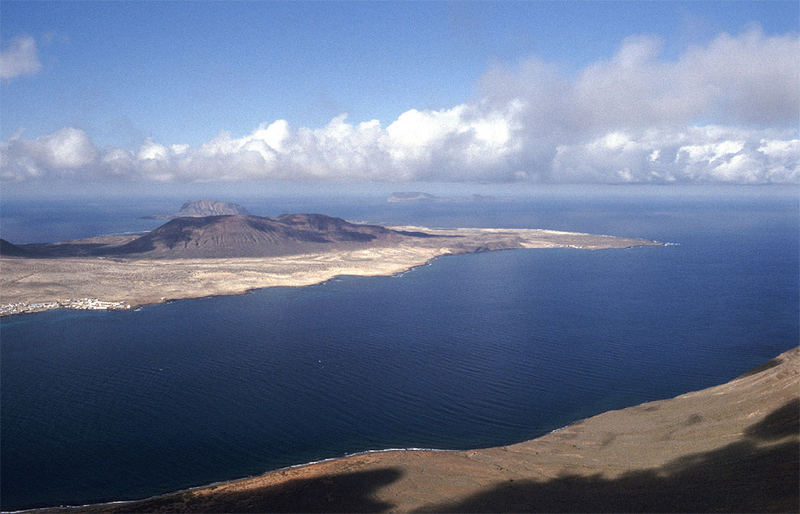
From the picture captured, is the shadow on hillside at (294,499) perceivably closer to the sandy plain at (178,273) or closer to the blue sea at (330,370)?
the blue sea at (330,370)

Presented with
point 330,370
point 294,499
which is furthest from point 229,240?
point 294,499

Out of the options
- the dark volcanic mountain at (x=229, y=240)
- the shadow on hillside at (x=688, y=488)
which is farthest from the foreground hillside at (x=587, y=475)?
the dark volcanic mountain at (x=229, y=240)

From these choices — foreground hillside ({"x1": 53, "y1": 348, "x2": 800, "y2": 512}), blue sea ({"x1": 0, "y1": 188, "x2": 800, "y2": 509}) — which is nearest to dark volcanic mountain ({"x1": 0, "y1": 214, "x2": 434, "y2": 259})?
blue sea ({"x1": 0, "y1": 188, "x2": 800, "y2": 509})

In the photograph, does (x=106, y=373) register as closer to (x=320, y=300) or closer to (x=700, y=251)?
(x=320, y=300)

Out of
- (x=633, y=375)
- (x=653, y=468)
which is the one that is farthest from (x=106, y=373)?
(x=633, y=375)

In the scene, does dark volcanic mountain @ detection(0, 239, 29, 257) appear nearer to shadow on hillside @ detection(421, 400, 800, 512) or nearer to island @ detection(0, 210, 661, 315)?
island @ detection(0, 210, 661, 315)

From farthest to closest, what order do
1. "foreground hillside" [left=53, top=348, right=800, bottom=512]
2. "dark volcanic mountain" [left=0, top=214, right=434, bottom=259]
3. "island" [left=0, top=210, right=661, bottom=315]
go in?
"dark volcanic mountain" [left=0, top=214, right=434, bottom=259] < "island" [left=0, top=210, right=661, bottom=315] < "foreground hillside" [left=53, top=348, right=800, bottom=512]

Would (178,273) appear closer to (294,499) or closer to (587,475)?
(294,499)
